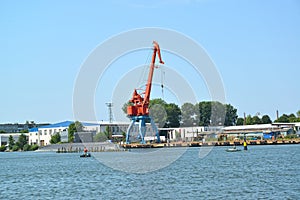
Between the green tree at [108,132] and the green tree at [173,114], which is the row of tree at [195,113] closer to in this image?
the green tree at [173,114]

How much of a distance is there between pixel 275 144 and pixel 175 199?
227 ft

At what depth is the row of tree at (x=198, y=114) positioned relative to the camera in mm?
136250

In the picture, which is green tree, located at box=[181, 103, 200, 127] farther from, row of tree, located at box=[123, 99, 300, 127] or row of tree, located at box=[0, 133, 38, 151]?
row of tree, located at box=[0, 133, 38, 151]

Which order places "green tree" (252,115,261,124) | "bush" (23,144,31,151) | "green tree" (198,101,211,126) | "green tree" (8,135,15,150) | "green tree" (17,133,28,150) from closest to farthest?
"green tree" (252,115,261,124) → "bush" (23,144,31,151) → "green tree" (198,101,211,126) → "green tree" (17,133,28,150) → "green tree" (8,135,15,150)

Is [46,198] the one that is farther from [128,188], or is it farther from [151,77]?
[151,77]

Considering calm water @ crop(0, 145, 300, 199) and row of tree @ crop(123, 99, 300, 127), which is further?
row of tree @ crop(123, 99, 300, 127)

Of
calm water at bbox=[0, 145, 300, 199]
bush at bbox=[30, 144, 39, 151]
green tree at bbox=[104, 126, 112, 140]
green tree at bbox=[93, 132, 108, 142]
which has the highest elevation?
green tree at bbox=[104, 126, 112, 140]

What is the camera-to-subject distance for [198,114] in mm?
139625

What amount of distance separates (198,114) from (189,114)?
6.74 feet

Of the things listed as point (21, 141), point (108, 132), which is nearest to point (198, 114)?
point (108, 132)

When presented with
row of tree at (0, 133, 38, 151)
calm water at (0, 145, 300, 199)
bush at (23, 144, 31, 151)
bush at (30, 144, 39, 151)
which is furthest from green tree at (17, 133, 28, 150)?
calm water at (0, 145, 300, 199)

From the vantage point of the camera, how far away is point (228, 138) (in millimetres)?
108688

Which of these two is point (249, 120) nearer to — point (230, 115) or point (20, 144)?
point (230, 115)

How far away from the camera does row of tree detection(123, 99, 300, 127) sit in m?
136
